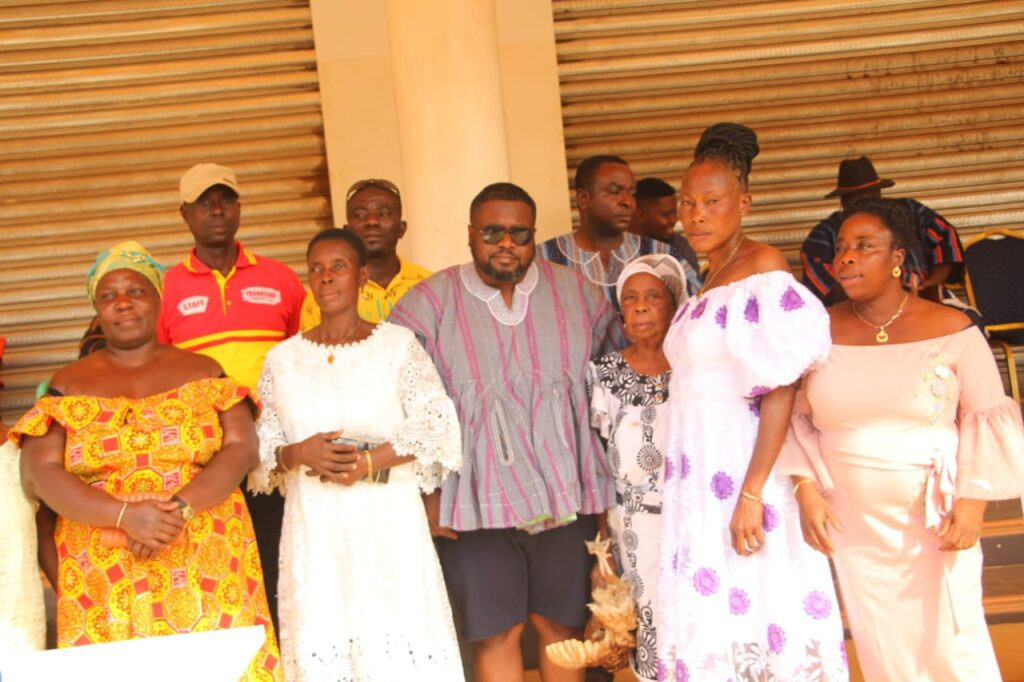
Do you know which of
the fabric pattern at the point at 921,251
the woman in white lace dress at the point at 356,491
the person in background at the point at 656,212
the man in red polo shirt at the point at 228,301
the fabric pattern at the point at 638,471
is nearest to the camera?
the woman in white lace dress at the point at 356,491

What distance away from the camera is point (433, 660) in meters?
3.62

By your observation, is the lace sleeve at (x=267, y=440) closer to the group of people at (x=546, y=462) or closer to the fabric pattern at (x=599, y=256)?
the group of people at (x=546, y=462)

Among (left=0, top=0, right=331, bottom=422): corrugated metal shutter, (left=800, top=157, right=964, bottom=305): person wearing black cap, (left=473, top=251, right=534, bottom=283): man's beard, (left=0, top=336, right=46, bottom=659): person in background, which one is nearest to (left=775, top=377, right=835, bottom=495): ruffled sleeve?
(left=473, top=251, right=534, bottom=283): man's beard

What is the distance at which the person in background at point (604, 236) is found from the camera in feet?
15.4

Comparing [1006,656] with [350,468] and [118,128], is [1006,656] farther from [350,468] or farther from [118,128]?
[118,128]

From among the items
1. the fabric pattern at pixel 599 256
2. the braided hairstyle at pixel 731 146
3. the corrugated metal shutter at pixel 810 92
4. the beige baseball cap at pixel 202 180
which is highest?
the corrugated metal shutter at pixel 810 92

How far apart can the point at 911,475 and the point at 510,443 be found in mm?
1243

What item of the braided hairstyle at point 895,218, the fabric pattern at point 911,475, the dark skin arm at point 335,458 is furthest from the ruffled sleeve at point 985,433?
the dark skin arm at point 335,458

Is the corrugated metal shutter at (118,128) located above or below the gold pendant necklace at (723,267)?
above

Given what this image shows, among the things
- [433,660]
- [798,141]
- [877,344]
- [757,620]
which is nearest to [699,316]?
[877,344]

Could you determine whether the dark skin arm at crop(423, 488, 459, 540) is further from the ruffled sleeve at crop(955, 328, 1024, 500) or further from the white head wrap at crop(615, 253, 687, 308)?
the ruffled sleeve at crop(955, 328, 1024, 500)

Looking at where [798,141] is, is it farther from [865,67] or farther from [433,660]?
[433,660]

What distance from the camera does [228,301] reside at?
4234 millimetres

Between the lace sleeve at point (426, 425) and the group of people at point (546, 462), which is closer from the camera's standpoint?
the group of people at point (546, 462)
